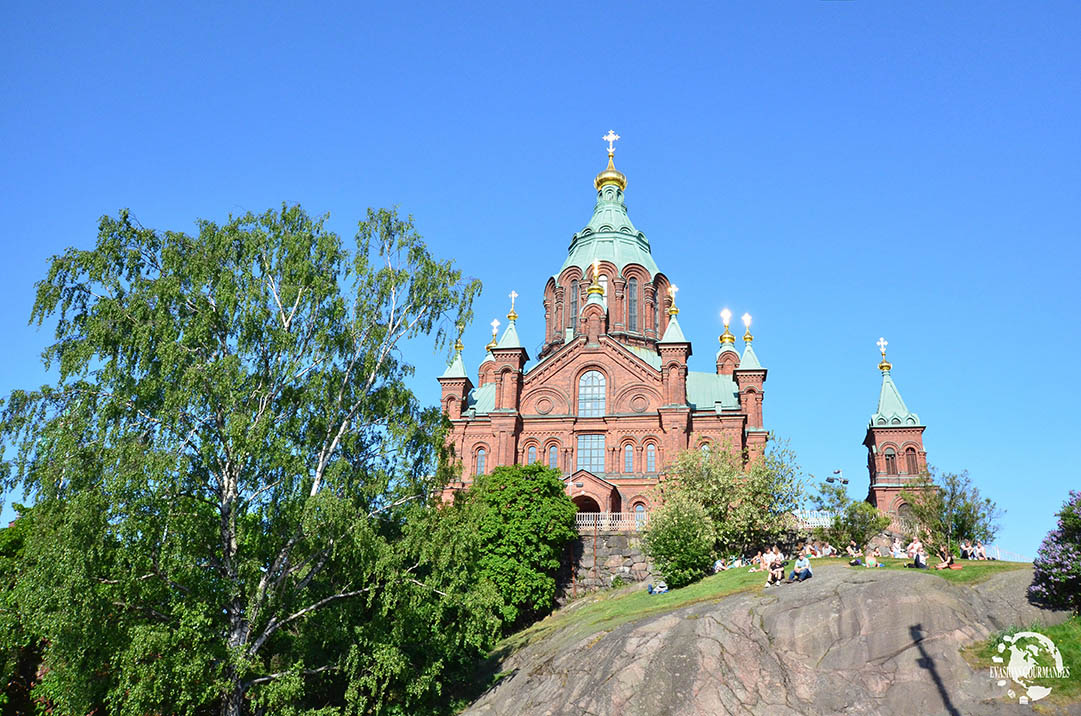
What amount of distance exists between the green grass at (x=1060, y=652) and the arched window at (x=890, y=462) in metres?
33.0

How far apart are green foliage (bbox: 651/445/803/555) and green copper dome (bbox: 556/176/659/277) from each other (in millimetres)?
24644

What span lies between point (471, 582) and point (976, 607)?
15.4 meters

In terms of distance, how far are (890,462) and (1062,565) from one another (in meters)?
33.0

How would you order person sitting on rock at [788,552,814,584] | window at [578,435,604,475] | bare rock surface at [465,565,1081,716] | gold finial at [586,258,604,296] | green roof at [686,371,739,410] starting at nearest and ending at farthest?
bare rock surface at [465,565,1081,716] < person sitting on rock at [788,552,814,584] < window at [578,435,604,475] < green roof at [686,371,739,410] < gold finial at [586,258,604,296]

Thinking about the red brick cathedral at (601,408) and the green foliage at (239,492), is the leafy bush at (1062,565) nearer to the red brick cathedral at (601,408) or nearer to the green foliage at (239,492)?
the green foliage at (239,492)

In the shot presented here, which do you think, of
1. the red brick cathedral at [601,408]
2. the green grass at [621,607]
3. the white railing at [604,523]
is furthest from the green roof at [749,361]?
the green grass at [621,607]

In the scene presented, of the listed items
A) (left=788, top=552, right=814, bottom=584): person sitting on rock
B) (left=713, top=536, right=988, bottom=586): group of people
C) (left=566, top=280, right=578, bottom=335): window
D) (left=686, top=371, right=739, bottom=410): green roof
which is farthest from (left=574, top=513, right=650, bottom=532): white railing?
(left=566, top=280, right=578, bottom=335): window

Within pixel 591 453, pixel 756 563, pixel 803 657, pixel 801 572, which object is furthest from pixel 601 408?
pixel 803 657

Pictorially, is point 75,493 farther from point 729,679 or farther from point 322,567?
point 729,679

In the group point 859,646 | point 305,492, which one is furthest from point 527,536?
point 859,646

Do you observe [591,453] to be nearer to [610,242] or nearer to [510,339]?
[510,339]

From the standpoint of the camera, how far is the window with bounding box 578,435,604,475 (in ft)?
177

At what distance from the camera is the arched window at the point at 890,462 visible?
56625 mm

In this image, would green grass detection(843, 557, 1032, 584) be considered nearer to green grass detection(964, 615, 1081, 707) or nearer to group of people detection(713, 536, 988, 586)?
group of people detection(713, 536, 988, 586)
